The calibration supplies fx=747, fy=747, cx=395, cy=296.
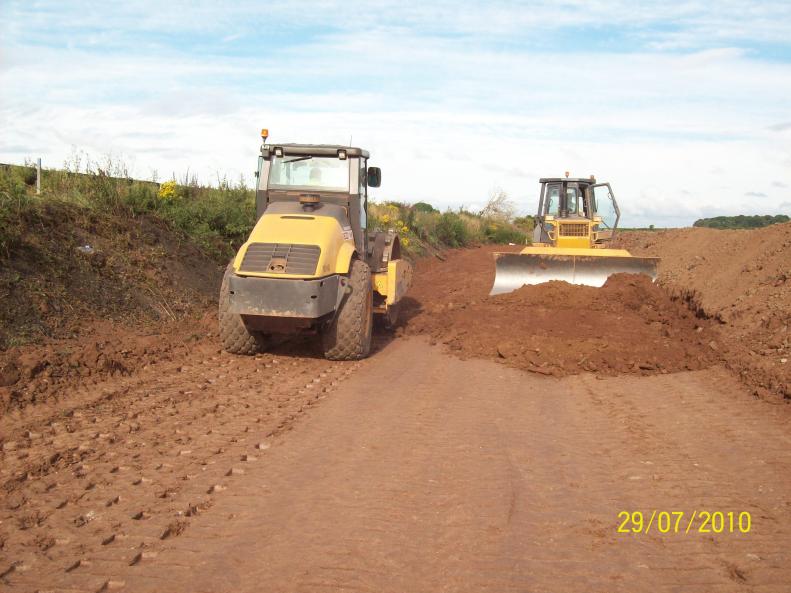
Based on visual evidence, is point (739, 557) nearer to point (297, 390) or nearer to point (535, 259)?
point (297, 390)

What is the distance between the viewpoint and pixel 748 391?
24.1ft

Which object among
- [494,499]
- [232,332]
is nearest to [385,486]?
[494,499]

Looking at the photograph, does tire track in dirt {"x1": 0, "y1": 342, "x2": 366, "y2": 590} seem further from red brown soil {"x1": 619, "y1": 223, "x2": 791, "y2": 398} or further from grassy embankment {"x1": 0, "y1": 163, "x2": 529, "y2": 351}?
red brown soil {"x1": 619, "y1": 223, "x2": 791, "y2": 398}

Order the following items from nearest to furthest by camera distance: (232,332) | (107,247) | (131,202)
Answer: (232,332) < (107,247) < (131,202)

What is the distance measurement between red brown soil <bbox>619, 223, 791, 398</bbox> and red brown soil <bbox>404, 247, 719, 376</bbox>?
0.51 meters

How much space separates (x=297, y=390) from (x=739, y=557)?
4.49 m

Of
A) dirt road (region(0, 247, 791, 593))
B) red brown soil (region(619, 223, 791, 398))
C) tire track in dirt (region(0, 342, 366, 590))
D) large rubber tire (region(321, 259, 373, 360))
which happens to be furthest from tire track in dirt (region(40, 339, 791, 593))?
large rubber tire (region(321, 259, 373, 360))

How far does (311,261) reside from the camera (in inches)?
321

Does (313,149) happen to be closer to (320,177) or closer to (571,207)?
(320,177)

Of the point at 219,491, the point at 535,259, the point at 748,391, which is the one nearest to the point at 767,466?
the point at 748,391

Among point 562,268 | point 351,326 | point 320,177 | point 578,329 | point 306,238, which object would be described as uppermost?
point 320,177

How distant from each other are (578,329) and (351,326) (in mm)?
3042

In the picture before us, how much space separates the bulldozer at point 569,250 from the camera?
12977 mm

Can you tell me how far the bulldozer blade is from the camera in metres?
12.9
